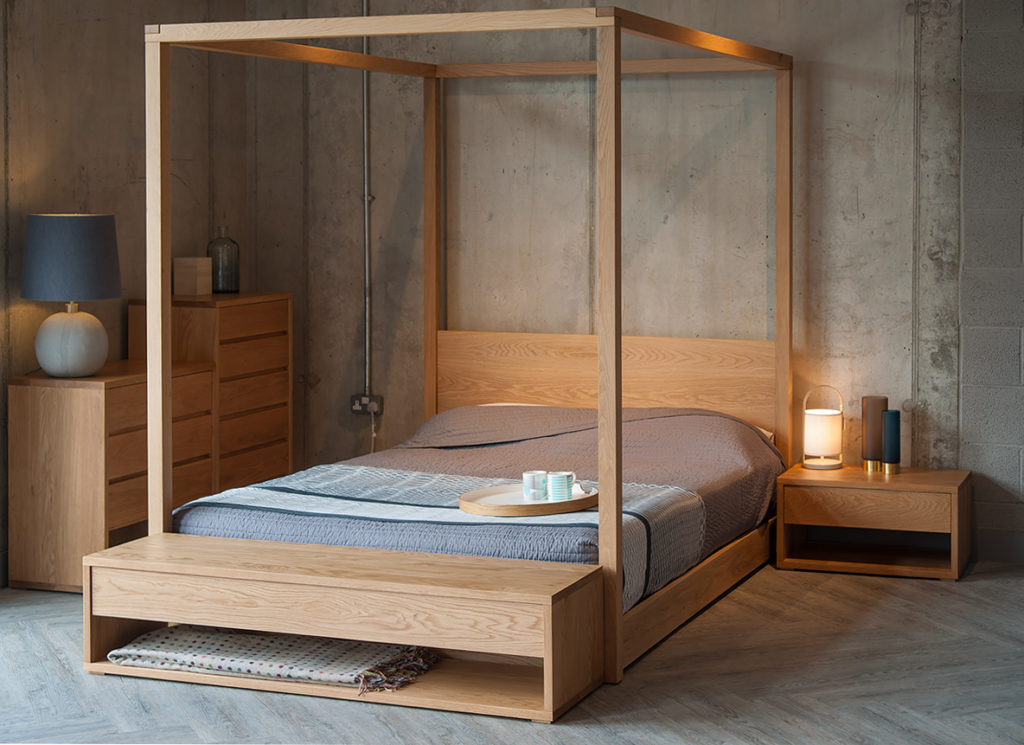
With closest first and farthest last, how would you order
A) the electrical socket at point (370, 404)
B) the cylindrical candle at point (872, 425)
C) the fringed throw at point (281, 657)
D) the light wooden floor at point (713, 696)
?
the light wooden floor at point (713, 696) < the fringed throw at point (281, 657) < the cylindrical candle at point (872, 425) < the electrical socket at point (370, 404)

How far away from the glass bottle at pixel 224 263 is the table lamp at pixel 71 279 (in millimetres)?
907

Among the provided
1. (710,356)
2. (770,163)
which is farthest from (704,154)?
(710,356)

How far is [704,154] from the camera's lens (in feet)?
17.9

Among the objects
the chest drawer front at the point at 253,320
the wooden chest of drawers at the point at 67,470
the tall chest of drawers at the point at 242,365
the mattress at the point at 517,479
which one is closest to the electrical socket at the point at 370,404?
the tall chest of drawers at the point at 242,365

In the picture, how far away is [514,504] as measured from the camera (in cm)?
395

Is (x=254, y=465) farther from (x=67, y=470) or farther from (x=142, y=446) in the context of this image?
(x=67, y=470)

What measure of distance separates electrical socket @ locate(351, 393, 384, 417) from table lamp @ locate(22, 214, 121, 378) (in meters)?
1.48

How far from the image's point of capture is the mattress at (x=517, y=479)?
379 centimetres

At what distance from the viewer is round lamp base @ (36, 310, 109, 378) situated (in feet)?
15.5

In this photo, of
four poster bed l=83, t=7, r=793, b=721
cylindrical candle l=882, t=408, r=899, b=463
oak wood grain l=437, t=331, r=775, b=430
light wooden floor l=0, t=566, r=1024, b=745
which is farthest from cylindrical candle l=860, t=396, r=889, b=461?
four poster bed l=83, t=7, r=793, b=721

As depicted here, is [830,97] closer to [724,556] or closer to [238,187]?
[724,556]

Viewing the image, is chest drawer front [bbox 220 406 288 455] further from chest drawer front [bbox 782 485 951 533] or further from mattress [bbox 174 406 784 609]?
chest drawer front [bbox 782 485 951 533]

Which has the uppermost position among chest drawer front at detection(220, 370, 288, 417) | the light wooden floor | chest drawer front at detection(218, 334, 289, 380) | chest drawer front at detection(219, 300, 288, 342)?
chest drawer front at detection(219, 300, 288, 342)

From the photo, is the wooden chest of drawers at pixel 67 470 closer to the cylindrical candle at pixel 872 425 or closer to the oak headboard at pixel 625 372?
the oak headboard at pixel 625 372
